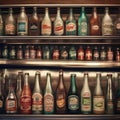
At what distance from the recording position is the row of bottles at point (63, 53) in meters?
1.93

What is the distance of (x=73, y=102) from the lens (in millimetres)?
1874

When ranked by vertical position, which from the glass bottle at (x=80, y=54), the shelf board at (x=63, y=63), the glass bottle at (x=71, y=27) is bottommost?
the shelf board at (x=63, y=63)

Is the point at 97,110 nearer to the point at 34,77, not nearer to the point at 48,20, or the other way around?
the point at 34,77

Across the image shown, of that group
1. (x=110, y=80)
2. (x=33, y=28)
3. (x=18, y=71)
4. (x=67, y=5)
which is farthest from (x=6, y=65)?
(x=110, y=80)

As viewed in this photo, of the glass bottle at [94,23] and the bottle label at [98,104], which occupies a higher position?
the glass bottle at [94,23]

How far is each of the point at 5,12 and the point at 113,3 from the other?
70cm

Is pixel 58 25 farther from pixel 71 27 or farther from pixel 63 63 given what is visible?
pixel 63 63

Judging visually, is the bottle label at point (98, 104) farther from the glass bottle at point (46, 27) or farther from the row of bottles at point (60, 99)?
the glass bottle at point (46, 27)

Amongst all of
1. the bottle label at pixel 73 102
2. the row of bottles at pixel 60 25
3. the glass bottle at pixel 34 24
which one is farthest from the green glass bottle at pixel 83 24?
the bottle label at pixel 73 102

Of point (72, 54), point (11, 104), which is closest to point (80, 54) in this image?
point (72, 54)

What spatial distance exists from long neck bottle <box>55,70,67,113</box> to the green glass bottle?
0.29 metres

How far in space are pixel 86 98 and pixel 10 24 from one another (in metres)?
0.64

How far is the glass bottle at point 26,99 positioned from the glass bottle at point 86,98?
314 millimetres

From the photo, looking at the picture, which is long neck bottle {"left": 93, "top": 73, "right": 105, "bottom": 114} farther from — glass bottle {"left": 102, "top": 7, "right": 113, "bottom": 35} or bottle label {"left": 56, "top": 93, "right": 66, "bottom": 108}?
glass bottle {"left": 102, "top": 7, "right": 113, "bottom": 35}
